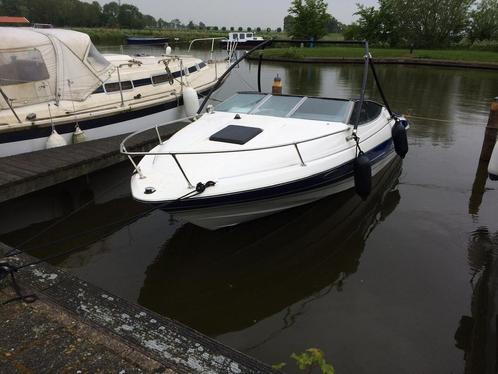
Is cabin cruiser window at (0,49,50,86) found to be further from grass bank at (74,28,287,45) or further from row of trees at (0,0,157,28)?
row of trees at (0,0,157,28)

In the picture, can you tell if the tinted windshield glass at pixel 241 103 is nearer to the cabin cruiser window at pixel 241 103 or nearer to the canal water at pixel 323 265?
the cabin cruiser window at pixel 241 103

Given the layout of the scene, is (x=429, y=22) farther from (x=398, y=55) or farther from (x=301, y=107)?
(x=301, y=107)

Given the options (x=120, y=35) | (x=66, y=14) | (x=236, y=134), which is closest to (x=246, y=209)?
(x=236, y=134)

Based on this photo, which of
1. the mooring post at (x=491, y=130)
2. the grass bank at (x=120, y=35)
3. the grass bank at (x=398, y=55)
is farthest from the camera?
the grass bank at (x=120, y=35)

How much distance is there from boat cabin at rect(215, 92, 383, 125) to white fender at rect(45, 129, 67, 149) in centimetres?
299

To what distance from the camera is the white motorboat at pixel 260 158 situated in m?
4.55

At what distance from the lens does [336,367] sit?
3.61 meters

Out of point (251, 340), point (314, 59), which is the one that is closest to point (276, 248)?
point (251, 340)

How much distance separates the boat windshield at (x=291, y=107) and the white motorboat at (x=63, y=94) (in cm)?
274

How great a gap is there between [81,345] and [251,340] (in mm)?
1731

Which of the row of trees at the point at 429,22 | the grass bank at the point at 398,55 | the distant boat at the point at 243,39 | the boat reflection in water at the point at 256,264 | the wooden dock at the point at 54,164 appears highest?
the row of trees at the point at 429,22

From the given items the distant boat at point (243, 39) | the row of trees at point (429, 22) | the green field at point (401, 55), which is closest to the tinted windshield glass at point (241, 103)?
the green field at point (401, 55)

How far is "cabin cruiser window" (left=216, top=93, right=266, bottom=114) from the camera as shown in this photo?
6613 millimetres

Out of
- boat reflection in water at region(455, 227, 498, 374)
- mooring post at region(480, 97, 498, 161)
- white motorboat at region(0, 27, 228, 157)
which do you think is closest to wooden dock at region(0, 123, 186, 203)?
white motorboat at region(0, 27, 228, 157)
